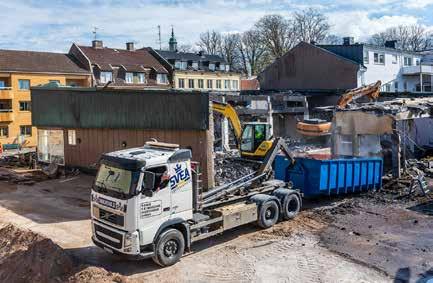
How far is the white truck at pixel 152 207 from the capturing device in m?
11.3

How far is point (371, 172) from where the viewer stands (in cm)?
1895

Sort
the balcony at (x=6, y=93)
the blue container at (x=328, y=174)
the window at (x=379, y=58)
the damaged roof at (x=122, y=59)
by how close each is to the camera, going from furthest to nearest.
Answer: the damaged roof at (x=122, y=59) → the window at (x=379, y=58) → the balcony at (x=6, y=93) → the blue container at (x=328, y=174)

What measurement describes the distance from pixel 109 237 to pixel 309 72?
140 feet

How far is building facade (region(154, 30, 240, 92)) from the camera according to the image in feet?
212

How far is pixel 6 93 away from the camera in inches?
1841

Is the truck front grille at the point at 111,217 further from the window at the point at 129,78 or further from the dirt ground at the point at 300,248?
the window at the point at 129,78

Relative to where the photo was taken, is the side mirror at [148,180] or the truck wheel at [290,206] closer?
the side mirror at [148,180]

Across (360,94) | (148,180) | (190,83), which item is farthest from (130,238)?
(190,83)

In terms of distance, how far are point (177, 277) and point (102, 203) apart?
2.49 m

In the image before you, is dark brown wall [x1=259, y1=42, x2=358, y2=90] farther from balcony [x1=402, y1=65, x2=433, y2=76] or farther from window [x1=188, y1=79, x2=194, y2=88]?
window [x1=188, y1=79, x2=194, y2=88]

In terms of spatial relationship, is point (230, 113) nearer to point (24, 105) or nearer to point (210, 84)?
point (24, 105)

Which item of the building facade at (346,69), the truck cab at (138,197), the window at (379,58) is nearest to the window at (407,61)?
the building facade at (346,69)

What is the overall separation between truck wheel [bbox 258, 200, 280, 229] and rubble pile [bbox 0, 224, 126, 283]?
5096mm

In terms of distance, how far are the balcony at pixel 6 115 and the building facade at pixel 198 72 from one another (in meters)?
22.4
